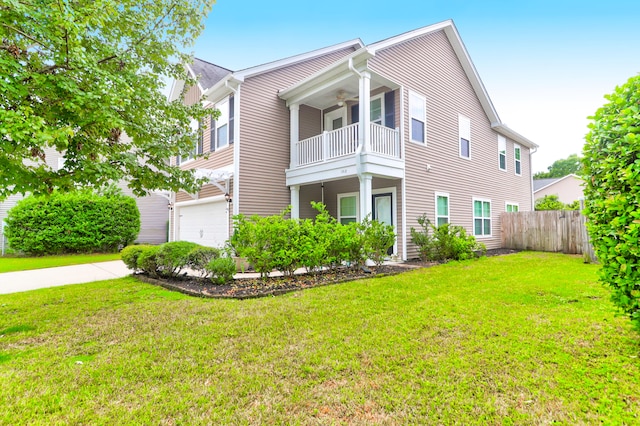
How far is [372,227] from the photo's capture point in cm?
838

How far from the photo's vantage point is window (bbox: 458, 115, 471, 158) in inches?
527

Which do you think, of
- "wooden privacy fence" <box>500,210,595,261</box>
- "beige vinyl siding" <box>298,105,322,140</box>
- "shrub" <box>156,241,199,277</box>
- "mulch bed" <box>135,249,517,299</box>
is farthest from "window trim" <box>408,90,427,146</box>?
Answer: "shrub" <box>156,241,199,277</box>

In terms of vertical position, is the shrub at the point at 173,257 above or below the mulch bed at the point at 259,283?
above

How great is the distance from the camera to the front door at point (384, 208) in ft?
35.7

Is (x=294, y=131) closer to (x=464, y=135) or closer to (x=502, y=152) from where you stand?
(x=464, y=135)

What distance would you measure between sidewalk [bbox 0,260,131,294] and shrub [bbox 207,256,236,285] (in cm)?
344

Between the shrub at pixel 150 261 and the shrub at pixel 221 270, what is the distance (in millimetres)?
1732

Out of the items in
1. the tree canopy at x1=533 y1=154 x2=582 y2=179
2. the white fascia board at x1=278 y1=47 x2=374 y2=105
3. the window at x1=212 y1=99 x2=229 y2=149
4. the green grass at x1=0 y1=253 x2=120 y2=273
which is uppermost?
the tree canopy at x1=533 y1=154 x2=582 y2=179

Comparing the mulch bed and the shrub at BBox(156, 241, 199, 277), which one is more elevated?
the shrub at BBox(156, 241, 199, 277)

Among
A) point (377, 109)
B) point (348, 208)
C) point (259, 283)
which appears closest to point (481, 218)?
point (348, 208)

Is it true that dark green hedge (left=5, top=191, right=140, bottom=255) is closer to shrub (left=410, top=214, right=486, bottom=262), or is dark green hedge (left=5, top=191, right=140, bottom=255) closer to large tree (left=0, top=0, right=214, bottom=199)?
large tree (left=0, top=0, right=214, bottom=199)

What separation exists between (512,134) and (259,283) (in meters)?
15.8

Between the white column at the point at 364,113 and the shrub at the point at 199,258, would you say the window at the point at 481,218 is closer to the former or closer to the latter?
the white column at the point at 364,113

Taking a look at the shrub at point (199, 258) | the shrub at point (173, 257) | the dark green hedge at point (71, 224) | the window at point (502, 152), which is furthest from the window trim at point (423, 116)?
the dark green hedge at point (71, 224)
